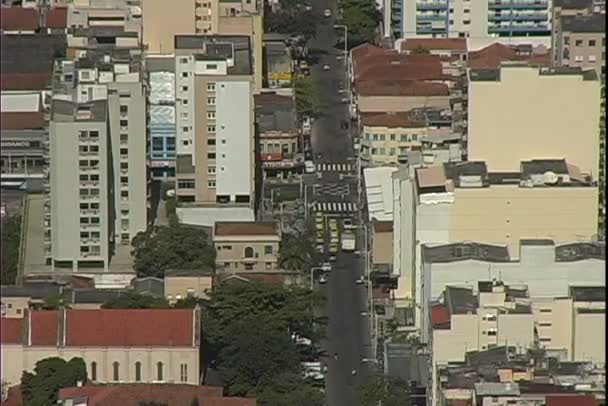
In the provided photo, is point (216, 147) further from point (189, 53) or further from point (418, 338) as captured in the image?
point (418, 338)

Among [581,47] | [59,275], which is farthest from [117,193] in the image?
[581,47]

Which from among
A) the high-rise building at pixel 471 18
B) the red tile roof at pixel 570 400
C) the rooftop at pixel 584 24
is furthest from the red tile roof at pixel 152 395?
the high-rise building at pixel 471 18

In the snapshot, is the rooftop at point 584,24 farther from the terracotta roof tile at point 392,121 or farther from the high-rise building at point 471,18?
the high-rise building at point 471,18

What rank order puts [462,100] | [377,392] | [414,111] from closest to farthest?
[377,392], [462,100], [414,111]

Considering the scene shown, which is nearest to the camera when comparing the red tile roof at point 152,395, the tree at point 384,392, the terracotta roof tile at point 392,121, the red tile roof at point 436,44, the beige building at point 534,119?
the red tile roof at point 152,395

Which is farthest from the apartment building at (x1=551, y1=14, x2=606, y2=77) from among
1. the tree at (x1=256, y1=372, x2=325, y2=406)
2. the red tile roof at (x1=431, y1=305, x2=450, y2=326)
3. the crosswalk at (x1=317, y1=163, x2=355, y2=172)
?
the tree at (x1=256, y1=372, x2=325, y2=406)

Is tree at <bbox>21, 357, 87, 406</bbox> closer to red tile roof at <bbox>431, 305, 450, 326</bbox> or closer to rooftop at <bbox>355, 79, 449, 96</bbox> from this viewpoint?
red tile roof at <bbox>431, 305, 450, 326</bbox>
